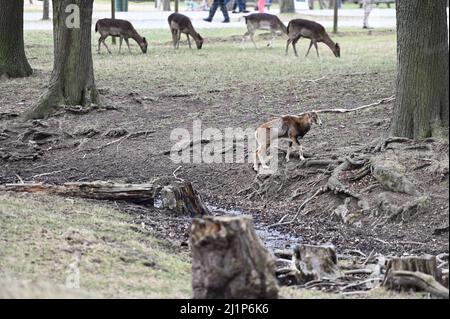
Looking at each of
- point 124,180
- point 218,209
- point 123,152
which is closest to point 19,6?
point 123,152

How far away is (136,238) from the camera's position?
28.1 ft

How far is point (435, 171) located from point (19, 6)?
34.6 ft

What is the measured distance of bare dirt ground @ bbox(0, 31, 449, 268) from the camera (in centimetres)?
968

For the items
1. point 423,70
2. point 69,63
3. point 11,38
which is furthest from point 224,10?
point 423,70

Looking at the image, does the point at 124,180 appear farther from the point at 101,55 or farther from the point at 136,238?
the point at 101,55

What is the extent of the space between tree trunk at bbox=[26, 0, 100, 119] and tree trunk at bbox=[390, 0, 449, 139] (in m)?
5.86

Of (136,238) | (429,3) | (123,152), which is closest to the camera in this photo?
(136,238)

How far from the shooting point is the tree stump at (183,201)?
10172 millimetres

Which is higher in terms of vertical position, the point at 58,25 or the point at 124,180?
the point at 58,25

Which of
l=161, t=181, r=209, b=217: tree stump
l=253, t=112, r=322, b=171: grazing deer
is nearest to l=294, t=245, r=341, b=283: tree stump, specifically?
l=161, t=181, r=209, b=217: tree stump

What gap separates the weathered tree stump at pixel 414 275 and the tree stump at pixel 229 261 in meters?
1.22

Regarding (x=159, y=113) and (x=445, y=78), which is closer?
(x=445, y=78)

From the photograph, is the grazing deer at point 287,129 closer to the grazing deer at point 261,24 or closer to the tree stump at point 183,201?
the tree stump at point 183,201

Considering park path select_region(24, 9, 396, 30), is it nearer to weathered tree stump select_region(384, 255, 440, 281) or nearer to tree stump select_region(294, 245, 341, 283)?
tree stump select_region(294, 245, 341, 283)
